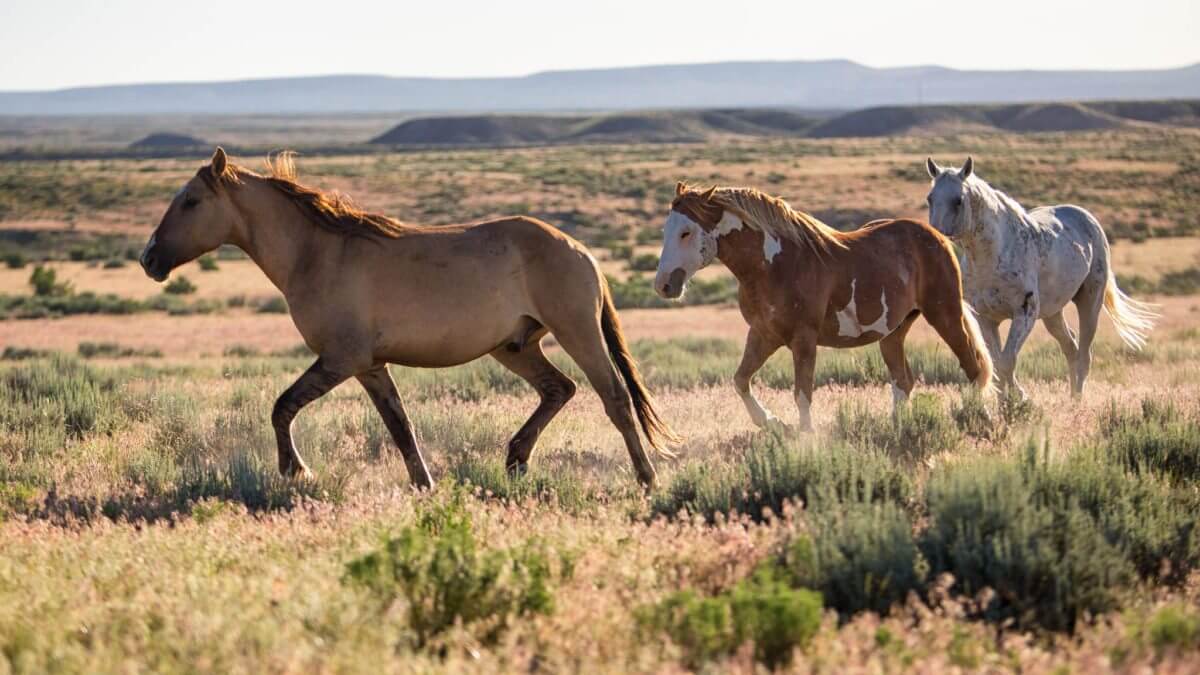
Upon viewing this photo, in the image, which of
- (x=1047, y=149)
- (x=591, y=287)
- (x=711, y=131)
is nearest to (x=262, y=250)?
(x=591, y=287)

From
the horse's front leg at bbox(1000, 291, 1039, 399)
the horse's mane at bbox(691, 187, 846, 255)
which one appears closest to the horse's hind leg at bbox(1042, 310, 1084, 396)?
the horse's front leg at bbox(1000, 291, 1039, 399)

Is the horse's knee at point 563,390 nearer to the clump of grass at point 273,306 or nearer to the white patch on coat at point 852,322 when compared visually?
the white patch on coat at point 852,322

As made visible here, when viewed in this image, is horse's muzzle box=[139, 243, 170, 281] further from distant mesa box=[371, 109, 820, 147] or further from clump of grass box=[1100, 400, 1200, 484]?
distant mesa box=[371, 109, 820, 147]

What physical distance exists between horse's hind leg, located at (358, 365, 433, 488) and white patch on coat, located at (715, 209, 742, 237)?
2.51 meters

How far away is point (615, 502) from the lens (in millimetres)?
7535

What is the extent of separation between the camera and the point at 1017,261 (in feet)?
35.9

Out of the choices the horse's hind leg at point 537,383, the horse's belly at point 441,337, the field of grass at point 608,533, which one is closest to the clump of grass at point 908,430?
the field of grass at point 608,533

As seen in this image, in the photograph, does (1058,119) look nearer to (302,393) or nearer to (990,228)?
(990,228)

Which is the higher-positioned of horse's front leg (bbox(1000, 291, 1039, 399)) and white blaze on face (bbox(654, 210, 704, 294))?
white blaze on face (bbox(654, 210, 704, 294))

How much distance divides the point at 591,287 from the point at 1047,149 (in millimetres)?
84668

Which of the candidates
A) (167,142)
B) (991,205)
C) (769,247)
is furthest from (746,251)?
(167,142)

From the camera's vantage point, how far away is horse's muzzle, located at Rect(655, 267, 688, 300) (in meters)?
9.00

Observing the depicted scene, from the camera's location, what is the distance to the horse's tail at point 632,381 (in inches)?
336

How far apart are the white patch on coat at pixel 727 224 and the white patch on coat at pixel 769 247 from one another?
0.64 ft
